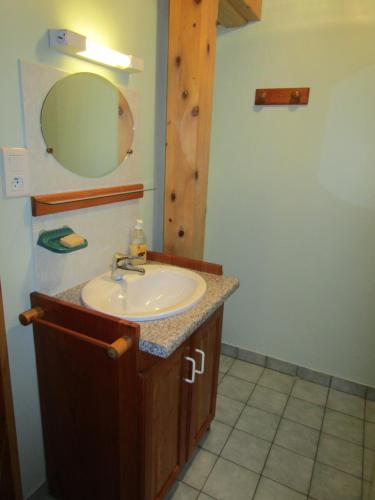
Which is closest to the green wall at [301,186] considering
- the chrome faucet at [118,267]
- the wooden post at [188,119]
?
the wooden post at [188,119]

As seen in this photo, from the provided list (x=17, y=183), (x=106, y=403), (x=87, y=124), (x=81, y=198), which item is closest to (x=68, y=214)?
(x=81, y=198)

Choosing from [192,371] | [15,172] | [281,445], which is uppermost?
[15,172]

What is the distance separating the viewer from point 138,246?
170 cm

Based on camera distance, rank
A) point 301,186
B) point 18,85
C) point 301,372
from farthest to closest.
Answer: point 301,372 < point 301,186 < point 18,85

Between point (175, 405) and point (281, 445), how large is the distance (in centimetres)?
84

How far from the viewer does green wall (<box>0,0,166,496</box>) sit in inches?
43.8

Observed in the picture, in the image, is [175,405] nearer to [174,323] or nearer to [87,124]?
[174,323]

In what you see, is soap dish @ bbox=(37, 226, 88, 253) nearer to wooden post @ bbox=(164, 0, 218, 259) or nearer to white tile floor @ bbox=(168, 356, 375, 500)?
wooden post @ bbox=(164, 0, 218, 259)

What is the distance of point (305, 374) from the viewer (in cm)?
242

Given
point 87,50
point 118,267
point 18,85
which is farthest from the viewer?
point 118,267

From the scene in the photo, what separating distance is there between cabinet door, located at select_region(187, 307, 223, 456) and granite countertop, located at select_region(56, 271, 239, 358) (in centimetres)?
15

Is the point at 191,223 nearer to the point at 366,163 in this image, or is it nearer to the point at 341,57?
the point at 366,163

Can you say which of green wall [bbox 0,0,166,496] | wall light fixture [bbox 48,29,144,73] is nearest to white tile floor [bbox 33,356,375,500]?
green wall [bbox 0,0,166,496]

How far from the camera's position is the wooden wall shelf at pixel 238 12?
1.85 meters
